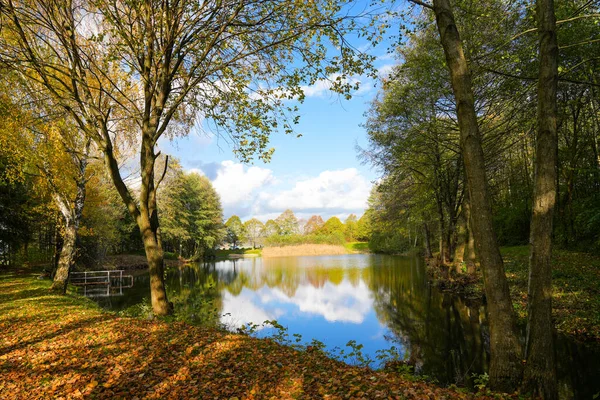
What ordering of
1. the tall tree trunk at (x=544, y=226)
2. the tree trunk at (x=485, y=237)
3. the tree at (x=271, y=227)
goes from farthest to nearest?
the tree at (x=271, y=227), the tree trunk at (x=485, y=237), the tall tree trunk at (x=544, y=226)

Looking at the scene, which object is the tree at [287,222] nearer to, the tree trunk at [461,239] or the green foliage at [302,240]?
the green foliage at [302,240]

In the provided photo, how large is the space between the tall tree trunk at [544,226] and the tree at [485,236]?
0.22 metres

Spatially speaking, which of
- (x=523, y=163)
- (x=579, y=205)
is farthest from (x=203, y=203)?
(x=579, y=205)

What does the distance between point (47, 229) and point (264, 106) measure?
2378 cm

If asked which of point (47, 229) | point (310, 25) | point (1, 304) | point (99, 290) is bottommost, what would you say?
point (99, 290)

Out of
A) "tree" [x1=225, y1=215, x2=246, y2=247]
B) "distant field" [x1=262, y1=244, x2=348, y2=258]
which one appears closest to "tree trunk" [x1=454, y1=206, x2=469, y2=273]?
"distant field" [x1=262, y1=244, x2=348, y2=258]

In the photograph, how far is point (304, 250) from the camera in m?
50.9

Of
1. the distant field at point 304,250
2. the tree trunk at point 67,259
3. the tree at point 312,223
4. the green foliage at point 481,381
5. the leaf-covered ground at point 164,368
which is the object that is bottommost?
the distant field at point 304,250

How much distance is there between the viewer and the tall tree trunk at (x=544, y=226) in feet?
13.6

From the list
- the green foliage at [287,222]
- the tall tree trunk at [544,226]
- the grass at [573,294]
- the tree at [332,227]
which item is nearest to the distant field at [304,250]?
the tree at [332,227]

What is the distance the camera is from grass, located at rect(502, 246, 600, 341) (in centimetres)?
787

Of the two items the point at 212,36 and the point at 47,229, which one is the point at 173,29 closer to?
the point at 212,36

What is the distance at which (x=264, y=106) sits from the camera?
8.87 m

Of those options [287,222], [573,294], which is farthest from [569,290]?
[287,222]
